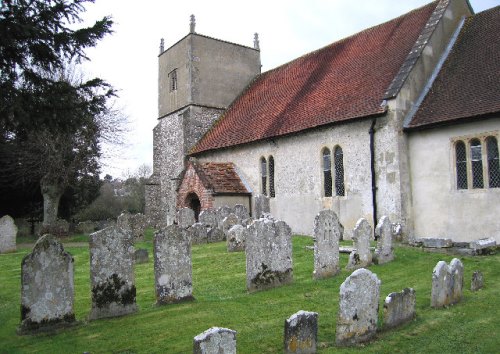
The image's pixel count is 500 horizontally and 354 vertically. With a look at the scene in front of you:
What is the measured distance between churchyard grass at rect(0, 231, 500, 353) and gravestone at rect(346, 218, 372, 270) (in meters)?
0.25

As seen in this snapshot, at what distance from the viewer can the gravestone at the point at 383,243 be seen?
10.8 metres

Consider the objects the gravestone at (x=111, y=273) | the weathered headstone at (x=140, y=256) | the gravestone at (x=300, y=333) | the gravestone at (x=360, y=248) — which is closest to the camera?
the gravestone at (x=300, y=333)

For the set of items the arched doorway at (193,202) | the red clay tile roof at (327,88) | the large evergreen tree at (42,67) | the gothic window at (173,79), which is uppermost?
the gothic window at (173,79)

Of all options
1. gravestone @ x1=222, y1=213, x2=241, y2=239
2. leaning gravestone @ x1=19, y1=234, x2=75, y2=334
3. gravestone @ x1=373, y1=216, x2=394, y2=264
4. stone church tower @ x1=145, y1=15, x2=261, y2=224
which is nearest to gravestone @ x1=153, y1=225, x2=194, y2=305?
leaning gravestone @ x1=19, y1=234, x2=75, y2=334

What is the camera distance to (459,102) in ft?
45.6

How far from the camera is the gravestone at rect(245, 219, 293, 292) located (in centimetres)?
887

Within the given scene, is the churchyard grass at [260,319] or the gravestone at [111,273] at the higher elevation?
the gravestone at [111,273]

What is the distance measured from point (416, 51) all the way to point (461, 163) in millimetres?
4394

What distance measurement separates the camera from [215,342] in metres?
4.54

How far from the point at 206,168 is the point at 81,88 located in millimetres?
12492

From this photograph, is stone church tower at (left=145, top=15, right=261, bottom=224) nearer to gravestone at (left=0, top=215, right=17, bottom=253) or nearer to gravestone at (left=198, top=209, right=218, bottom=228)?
gravestone at (left=198, top=209, right=218, bottom=228)

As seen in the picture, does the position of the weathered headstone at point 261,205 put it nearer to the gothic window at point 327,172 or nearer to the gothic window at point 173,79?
the gothic window at point 327,172

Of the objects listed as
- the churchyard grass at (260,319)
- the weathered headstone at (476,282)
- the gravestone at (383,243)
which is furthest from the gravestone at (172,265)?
the weathered headstone at (476,282)

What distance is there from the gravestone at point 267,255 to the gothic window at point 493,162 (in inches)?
284
